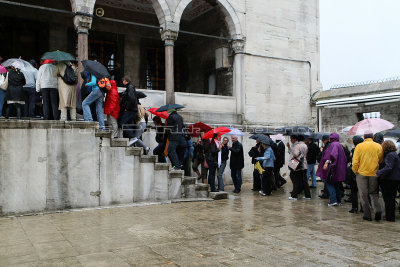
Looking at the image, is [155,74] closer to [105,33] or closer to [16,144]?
[105,33]

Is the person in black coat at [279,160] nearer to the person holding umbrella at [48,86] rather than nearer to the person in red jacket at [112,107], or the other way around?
the person in red jacket at [112,107]

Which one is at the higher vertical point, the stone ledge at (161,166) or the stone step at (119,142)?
the stone step at (119,142)

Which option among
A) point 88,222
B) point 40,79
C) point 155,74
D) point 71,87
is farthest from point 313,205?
point 155,74

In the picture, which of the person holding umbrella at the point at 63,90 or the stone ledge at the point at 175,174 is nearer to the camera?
the person holding umbrella at the point at 63,90

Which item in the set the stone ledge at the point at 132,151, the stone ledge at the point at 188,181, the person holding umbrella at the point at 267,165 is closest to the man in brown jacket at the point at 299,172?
the person holding umbrella at the point at 267,165

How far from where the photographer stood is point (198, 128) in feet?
39.9

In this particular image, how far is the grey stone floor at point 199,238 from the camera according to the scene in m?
4.75

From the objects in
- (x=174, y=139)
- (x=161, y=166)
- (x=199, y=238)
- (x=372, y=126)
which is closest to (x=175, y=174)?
(x=161, y=166)

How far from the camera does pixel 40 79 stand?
877 centimetres

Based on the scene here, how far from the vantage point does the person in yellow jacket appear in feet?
24.4

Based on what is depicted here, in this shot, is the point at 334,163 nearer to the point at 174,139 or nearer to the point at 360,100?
the point at 174,139

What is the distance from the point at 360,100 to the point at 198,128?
7.56 m

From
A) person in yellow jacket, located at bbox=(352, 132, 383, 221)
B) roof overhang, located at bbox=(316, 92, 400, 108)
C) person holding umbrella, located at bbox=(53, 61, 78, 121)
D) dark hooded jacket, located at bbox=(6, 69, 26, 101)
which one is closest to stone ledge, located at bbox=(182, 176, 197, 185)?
person holding umbrella, located at bbox=(53, 61, 78, 121)

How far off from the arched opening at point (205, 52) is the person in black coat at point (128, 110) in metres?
6.53
